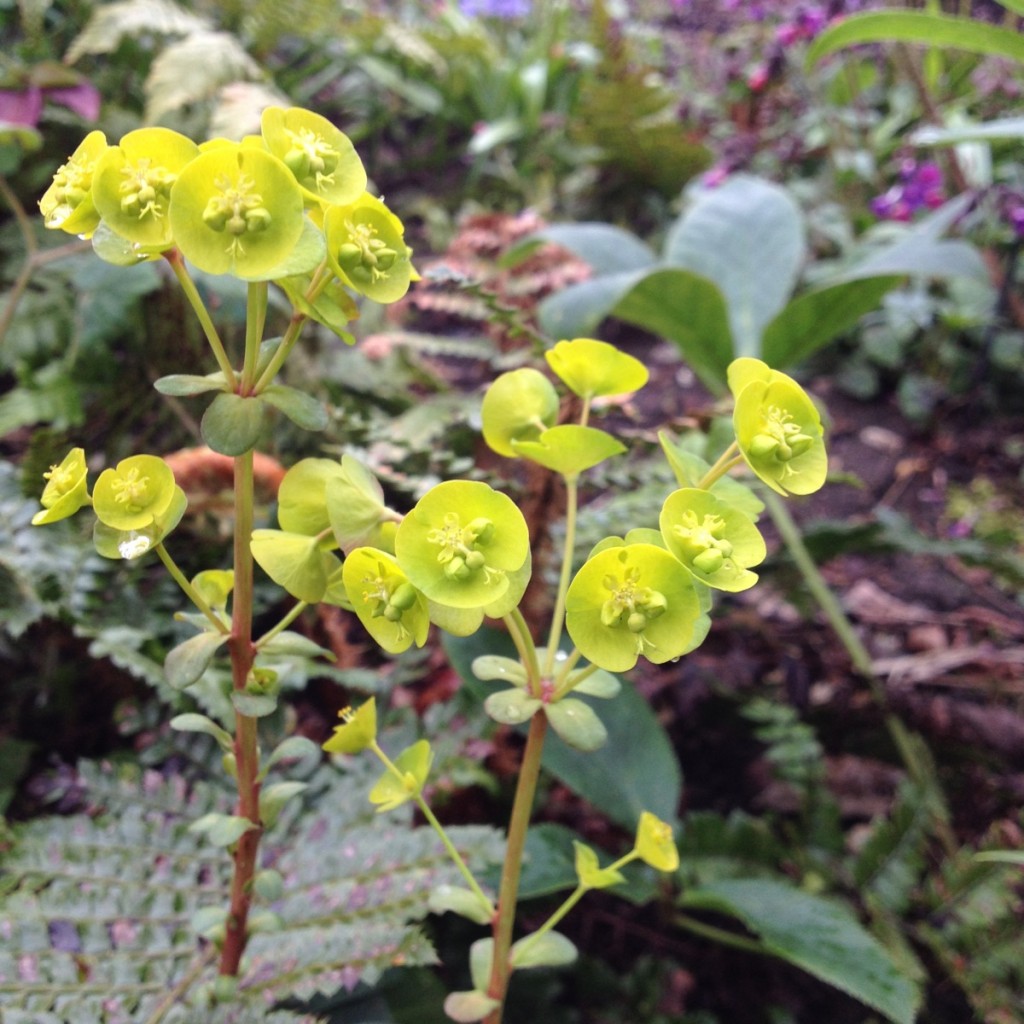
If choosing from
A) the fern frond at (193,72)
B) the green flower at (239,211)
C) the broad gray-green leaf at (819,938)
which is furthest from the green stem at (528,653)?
the fern frond at (193,72)

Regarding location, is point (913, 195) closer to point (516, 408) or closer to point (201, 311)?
point (516, 408)

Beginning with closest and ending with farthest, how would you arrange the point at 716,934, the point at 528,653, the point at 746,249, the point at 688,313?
1. the point at 528,653
2. the point at 716,934
3. the point at 688,313
4. the point at 746,249

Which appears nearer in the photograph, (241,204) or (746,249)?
(241,204)

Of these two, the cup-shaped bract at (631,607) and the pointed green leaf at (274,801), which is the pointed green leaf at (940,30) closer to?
the cup-shaped bract at (631,607)

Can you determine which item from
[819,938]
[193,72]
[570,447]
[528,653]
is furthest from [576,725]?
[193,72]

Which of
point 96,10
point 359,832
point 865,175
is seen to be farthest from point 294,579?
point 865,175

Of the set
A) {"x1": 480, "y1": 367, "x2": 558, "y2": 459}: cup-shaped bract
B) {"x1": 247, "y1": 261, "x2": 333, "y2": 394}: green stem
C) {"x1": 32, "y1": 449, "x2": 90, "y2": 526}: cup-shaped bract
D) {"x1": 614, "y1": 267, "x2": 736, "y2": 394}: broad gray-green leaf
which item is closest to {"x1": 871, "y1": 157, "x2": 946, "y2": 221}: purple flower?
{"x1": 614, "y1": 267, "x2": 736, "y2": 394}: broad gray-green leaf

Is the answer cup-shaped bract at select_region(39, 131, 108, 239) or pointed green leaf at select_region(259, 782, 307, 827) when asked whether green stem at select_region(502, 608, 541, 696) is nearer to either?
pointed green leaf at select_region(259, 782, 307, 827)
